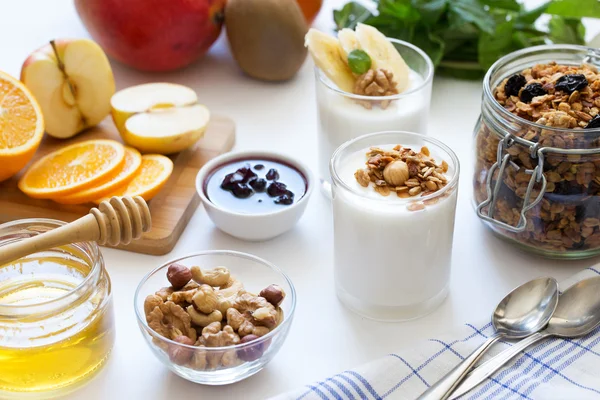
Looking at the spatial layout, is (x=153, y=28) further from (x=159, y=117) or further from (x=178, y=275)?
(x=178, y=275)

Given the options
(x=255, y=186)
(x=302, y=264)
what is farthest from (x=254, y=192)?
(x=302, y=264)

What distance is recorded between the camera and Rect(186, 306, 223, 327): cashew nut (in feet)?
3.34

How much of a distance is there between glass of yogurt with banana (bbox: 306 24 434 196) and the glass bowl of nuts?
324mm

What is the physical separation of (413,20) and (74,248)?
0.87 meters

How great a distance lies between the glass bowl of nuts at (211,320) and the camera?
0.99m

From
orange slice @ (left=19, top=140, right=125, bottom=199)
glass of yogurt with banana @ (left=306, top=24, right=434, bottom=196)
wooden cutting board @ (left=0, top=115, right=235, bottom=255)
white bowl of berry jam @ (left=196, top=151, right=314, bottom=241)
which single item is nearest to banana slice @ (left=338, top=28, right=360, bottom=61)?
glass of yogurt with banana @ (left=306, top=24, right=434, bottom=196)

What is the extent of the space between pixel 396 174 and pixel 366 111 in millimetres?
260

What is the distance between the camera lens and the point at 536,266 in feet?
4.12

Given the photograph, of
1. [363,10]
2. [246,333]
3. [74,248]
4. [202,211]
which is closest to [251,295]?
[246,333]

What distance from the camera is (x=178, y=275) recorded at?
41.9 inches

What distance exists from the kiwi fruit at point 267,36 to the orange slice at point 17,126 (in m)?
0.45

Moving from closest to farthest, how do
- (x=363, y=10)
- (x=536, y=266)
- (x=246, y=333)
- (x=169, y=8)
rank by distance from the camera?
1. (x=246, y=333)
2. (x=536, y=266)
3. (x=169, y=8)
4. (x=363, y=10)

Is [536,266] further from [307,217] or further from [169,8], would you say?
[169,8]

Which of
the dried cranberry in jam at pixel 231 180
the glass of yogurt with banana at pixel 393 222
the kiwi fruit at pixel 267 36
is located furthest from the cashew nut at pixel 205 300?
the kiwi fruit at pixel 267 36
